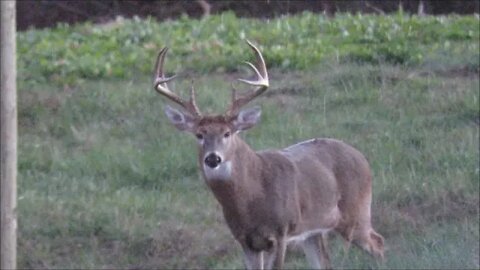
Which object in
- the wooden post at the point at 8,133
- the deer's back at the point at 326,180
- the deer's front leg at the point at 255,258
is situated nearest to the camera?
the wooden post at the point at 8,133

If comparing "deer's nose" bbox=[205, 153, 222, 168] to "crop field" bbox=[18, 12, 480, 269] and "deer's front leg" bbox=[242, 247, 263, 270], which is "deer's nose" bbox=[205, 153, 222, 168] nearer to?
"deer's front leg" bbox=[242, 247, 263, 270]

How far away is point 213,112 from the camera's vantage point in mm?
13906

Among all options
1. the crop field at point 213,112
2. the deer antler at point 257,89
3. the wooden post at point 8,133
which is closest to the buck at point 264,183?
the deer antler at point 257,89

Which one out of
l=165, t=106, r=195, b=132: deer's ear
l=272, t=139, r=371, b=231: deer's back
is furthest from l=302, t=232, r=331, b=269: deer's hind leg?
l=165, t=106, r=195, b=132: deer's ear

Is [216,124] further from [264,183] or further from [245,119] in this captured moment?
[264,183]

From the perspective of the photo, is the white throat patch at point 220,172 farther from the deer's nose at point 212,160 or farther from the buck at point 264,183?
the deer's nose at point 212,160

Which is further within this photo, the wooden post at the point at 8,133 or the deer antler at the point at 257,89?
the deer antler at the point at 257,89

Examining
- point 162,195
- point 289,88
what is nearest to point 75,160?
point 162,195

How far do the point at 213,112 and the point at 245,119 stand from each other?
4.57 meters

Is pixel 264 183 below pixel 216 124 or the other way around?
below

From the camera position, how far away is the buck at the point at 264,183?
921 centimetres

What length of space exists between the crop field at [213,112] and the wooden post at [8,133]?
1.91 meters

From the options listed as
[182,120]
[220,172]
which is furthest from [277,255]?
[182,120]

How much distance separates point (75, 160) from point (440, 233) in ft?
13.4
